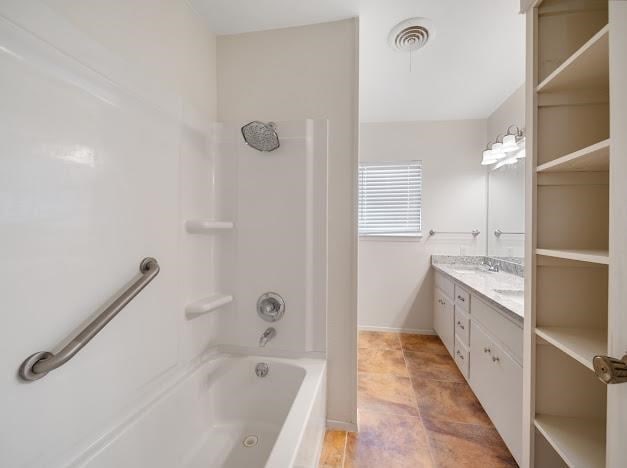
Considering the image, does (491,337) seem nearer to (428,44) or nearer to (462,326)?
(462,326)

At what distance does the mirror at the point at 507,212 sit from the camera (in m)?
2.26

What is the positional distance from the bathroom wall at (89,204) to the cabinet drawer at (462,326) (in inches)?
76.3

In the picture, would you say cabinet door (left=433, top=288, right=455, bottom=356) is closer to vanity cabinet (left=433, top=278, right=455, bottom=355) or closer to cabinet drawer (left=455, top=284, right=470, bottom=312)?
vanity cabinet (left=433, top=278, right=455, bottom=355)

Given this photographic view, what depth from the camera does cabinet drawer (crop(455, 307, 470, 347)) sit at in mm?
1957

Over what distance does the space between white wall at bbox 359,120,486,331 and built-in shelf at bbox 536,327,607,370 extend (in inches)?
82.8

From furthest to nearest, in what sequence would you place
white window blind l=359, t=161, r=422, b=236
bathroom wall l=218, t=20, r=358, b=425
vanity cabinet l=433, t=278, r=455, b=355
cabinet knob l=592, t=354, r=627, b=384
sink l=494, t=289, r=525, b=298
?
1. white window blind l=359, t=161, r=422, b=236
2. vanity cabinet l=433, t=278, r=455, b=355
3. sink l=494, t=289, r=525, b=298
4. bathroom wall l=218, t=20, r=358, b=425
5. cabinet knob l=592, t=354, r=627, b=384

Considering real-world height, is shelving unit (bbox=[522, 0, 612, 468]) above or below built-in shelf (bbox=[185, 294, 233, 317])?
above

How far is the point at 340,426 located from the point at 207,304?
112cm

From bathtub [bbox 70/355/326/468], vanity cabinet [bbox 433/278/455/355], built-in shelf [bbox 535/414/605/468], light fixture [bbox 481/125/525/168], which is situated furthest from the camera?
vanity cabinet [bbox 433/278/455/355]

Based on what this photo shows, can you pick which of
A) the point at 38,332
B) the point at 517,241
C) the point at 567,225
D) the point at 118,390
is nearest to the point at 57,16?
the point at 38,332

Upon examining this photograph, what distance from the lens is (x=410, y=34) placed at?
65.6 inches

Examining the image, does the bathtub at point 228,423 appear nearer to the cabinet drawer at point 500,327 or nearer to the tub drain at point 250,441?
the tub drain at point 250,441

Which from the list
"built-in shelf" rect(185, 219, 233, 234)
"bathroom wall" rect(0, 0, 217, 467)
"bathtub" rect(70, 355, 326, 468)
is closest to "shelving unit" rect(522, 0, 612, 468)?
"bathtub" rect(70, 355, 326, 468)

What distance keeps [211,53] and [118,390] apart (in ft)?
6.29
